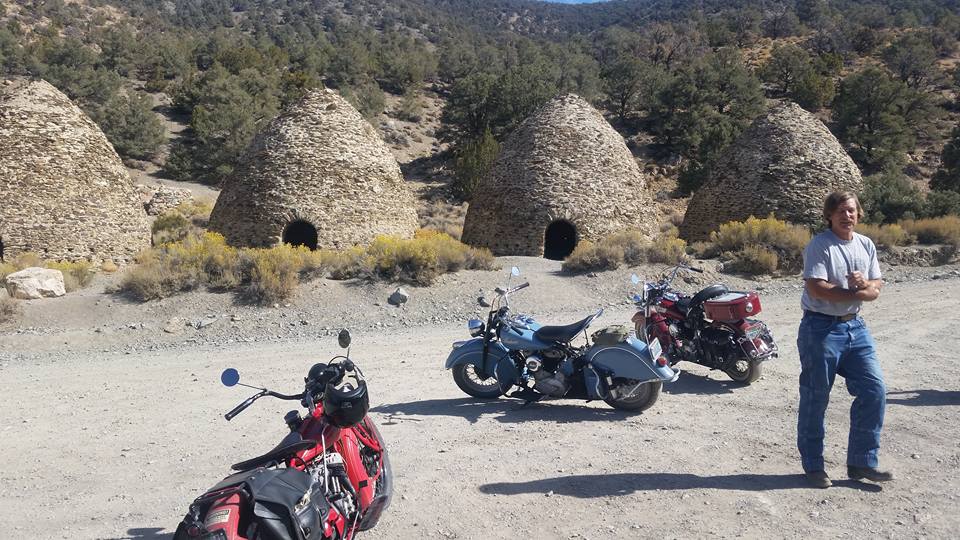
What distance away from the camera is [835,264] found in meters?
3.82

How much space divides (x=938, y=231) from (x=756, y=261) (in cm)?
480

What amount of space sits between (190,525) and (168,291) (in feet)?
28.5

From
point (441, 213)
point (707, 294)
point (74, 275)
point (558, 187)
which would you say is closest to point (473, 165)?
point (441, 213)

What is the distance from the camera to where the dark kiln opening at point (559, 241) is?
54.6 feet

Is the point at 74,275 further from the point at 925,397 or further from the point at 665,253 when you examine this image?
the point at 925,397

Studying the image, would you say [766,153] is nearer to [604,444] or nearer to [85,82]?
[604,444]

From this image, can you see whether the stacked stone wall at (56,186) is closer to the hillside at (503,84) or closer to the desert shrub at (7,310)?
the desert shrub at (7,310)

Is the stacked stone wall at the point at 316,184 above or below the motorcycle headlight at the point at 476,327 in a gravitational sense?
above

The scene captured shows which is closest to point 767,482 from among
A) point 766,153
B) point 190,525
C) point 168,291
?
point 190,525

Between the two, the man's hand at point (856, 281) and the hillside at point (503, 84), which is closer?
the man's hand at point (856, 281)

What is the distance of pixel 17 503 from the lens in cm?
407

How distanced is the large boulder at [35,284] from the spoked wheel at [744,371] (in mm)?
9529

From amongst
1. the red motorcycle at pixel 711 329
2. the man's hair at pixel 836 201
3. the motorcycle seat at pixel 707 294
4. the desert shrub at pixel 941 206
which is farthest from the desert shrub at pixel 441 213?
the man's hair at pixel 836 201

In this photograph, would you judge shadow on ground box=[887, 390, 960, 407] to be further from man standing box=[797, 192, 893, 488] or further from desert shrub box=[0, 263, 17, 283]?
desert shrub box=[0, 263, 17, 283]
